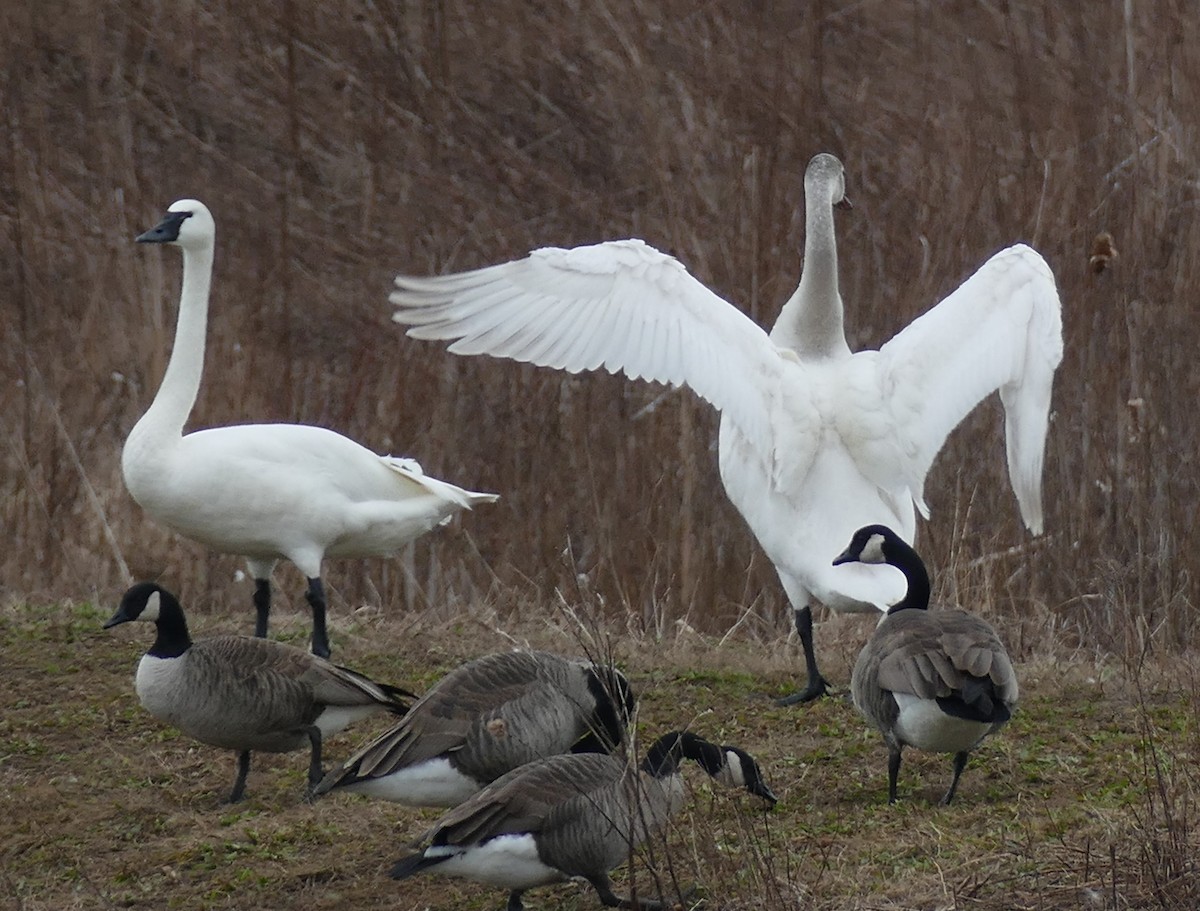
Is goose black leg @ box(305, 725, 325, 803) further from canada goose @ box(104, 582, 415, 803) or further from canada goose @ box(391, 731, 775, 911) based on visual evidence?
canada goose @ box(391, 731, 775, 911)

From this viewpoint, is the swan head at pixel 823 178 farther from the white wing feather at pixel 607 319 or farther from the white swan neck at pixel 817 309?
the white wing feather at pixel 607 319

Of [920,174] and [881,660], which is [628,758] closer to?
[881,660]

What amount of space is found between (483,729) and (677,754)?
0.61 meters

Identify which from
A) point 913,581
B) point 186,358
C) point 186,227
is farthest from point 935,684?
point 186,227

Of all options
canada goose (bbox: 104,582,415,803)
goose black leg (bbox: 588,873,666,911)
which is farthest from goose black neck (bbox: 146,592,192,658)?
goose black leg (bbox: 588,873,666,911)

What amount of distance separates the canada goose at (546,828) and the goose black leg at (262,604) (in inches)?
129

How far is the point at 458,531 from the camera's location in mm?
10609

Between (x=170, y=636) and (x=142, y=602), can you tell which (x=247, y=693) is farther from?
(x=142, y=602)

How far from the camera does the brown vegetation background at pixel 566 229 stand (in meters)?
10.2

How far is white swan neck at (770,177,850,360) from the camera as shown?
809 cm

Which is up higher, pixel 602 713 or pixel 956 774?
pixel 602 713

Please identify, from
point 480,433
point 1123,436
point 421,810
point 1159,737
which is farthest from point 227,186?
point 1159,737

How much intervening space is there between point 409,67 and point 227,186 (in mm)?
1442

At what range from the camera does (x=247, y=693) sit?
19.4ft
